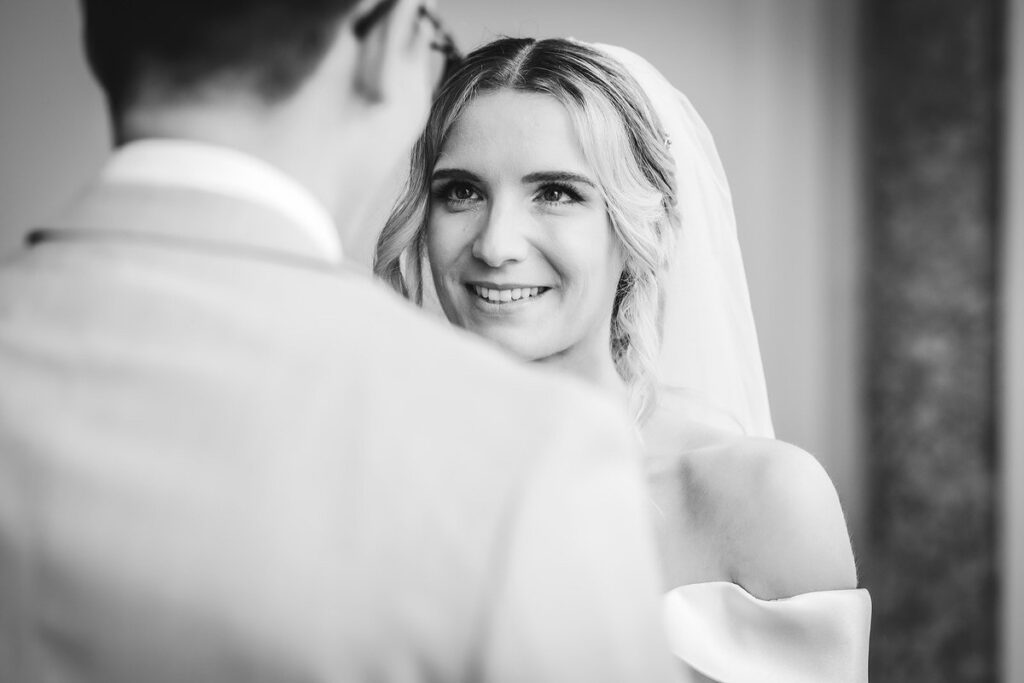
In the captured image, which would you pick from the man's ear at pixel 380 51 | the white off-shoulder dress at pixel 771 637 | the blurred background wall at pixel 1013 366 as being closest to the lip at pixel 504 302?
the white off-shoulder dress at pixel 771 637

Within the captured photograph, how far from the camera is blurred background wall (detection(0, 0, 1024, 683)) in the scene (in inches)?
106

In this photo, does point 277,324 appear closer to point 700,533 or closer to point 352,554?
point 352,554

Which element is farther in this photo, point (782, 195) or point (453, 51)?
point (782, 195)

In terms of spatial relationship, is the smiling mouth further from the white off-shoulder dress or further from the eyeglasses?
the eyeglasses

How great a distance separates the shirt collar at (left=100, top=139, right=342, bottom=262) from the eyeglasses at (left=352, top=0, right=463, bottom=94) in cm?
9

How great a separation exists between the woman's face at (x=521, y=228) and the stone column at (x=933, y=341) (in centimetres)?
160

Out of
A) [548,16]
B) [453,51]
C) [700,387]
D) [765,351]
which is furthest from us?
[765,351]

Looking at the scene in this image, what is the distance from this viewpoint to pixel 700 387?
63.2 inches

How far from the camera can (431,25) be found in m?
0.65

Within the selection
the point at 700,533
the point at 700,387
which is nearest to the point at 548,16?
the point at 700,387

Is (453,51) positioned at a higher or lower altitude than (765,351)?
higher

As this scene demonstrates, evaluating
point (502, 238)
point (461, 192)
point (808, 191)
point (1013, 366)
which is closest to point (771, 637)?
point (502, 238)

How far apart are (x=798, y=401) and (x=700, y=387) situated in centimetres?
153

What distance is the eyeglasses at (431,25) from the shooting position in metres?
0.61
